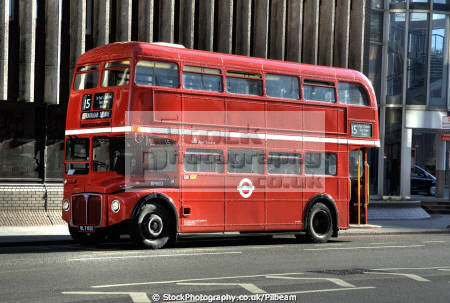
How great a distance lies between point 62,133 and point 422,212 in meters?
14.6

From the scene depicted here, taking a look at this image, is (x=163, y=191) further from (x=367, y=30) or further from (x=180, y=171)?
(x=367, y=30)

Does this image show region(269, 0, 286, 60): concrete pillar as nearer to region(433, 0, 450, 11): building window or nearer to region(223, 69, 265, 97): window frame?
region(433, 0, 450, 11): building window

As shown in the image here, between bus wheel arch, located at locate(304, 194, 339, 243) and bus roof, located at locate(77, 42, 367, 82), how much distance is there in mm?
3157

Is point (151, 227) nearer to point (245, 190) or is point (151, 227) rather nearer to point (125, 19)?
point (245, 190)

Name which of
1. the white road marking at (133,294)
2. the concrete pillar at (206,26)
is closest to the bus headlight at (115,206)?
the white road marking at (133,294)

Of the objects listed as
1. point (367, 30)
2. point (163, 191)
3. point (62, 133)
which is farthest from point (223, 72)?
point (367, 30)

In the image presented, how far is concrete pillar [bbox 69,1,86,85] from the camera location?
80.8 ft

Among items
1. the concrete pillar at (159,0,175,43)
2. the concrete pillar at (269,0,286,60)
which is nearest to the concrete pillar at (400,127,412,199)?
the concrete pillar at (269,0,286,60)

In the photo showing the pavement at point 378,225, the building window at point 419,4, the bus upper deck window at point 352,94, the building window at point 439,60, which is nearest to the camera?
the pavement at point 378,225

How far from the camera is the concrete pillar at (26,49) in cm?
2352

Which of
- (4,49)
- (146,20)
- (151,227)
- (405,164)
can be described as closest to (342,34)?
(405,164)

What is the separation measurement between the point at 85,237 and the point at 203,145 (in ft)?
11.0

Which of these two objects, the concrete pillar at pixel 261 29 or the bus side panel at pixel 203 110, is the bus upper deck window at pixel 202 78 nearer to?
the bus side panel at pixel 203 110

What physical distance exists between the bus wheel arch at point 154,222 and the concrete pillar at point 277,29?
14.2 metres
